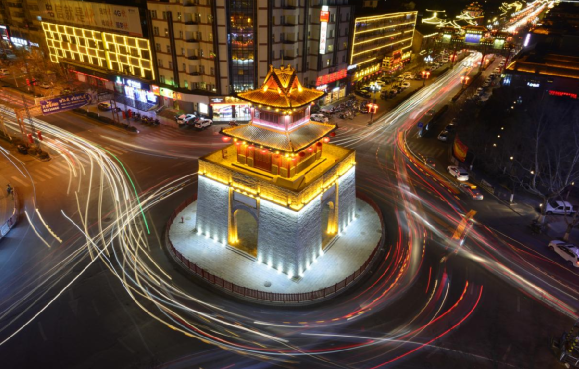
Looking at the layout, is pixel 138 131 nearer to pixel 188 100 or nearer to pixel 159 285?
pixel 188 100

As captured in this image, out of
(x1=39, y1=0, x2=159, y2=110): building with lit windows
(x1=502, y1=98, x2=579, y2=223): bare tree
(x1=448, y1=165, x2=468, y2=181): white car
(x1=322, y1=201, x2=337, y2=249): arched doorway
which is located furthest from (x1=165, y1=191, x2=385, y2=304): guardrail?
(x1=39, y1=0, x2=159, y2=110): building with lit windows

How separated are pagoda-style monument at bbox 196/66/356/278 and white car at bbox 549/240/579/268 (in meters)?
20.8

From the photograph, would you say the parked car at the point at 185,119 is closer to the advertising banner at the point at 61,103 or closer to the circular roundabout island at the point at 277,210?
the advertising banner at the point at 61,103

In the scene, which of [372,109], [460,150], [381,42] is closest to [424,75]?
[381,42]

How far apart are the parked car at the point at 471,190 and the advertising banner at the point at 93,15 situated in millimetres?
58150

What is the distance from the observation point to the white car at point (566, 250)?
3238 centimetres

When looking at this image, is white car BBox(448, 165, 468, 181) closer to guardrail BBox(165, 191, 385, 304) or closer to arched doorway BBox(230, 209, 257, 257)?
guardrail BBox(165, 191, 385, 304)

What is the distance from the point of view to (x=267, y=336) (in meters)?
25.6

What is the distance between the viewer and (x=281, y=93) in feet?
97.2

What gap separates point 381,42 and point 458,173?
180ft

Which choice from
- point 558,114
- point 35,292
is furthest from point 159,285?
point 558,114

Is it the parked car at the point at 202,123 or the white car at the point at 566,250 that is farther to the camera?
the parked car at the point at 202,123

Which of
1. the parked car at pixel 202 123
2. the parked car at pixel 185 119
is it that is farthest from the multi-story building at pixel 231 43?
the parked car at pixel 185 119

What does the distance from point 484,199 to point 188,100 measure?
160ft
